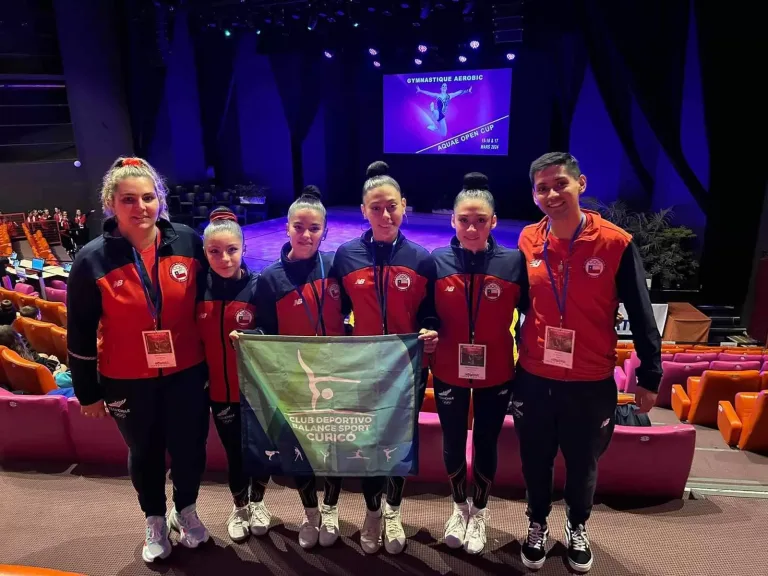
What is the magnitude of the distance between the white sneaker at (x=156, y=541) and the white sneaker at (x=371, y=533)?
91cm

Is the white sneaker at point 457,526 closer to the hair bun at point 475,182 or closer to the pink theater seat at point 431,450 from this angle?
the pink theater seat at point 431,450

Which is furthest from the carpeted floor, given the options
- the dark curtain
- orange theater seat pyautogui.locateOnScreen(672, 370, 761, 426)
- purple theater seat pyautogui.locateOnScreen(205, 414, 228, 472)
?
the dark curtain

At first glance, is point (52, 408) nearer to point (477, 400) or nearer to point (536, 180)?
point (477, 400)

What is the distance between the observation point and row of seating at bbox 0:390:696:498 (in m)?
2.71

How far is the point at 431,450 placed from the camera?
2.89m

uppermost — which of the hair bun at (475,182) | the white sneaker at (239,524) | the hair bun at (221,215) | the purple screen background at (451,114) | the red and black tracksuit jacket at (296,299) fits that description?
the purple screen background at (451,114)

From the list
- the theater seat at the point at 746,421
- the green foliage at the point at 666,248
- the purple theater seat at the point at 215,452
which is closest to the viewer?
the purple theater seat at the point at 215,452

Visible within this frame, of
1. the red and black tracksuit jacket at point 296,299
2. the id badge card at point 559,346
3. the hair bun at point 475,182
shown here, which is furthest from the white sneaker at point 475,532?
the hair bun at point 475,182

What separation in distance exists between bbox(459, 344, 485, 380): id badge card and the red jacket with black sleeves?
17cm

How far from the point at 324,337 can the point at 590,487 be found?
1.33 metres

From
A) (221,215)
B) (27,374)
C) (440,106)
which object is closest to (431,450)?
(221,215)

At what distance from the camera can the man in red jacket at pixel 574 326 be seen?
210cm

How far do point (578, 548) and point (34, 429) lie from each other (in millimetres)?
3102

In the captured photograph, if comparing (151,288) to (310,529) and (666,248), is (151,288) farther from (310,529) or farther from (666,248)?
(666,248)
